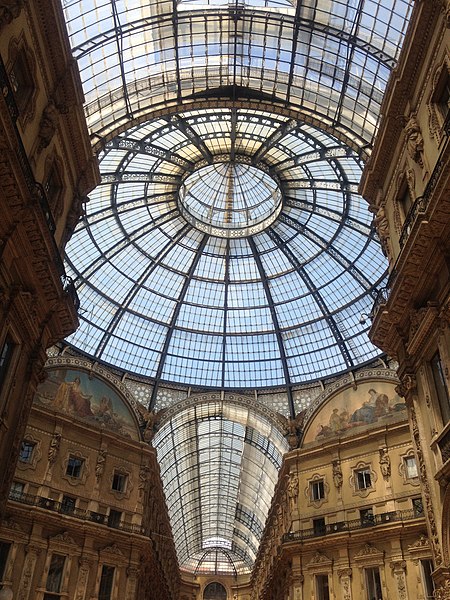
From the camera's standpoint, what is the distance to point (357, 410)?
3681cm

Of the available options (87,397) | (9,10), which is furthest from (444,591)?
(87,397)

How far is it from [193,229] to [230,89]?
15.8 metres

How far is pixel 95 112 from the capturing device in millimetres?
27297

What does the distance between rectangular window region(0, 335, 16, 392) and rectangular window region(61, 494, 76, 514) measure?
55.5 feet

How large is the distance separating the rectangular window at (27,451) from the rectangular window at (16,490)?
4.30 feet

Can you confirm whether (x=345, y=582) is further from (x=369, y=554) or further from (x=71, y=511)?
(x=71, y=511)

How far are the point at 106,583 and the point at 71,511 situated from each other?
4.46 m

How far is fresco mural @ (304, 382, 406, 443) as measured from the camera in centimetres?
3506

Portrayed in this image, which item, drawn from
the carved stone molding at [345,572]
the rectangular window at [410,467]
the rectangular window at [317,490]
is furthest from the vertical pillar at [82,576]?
the rectangular window at [410,467]

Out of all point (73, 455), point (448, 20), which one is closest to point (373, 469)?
point (73, 455)

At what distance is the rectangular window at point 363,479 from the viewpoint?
3242cm

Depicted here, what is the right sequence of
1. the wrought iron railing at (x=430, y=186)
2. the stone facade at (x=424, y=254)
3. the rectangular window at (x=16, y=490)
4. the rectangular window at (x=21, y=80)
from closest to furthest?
the wrought iron railing at (x=430, y=186) → the stone facade at (x=424, y=254) → the rectangular window at (x=21, y=80) → the rectangular window at (x=16, y=490)

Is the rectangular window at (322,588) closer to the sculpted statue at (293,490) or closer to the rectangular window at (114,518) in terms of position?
the sculpted statue at (293,490)

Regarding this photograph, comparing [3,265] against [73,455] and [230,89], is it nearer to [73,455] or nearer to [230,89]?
[230,89]
